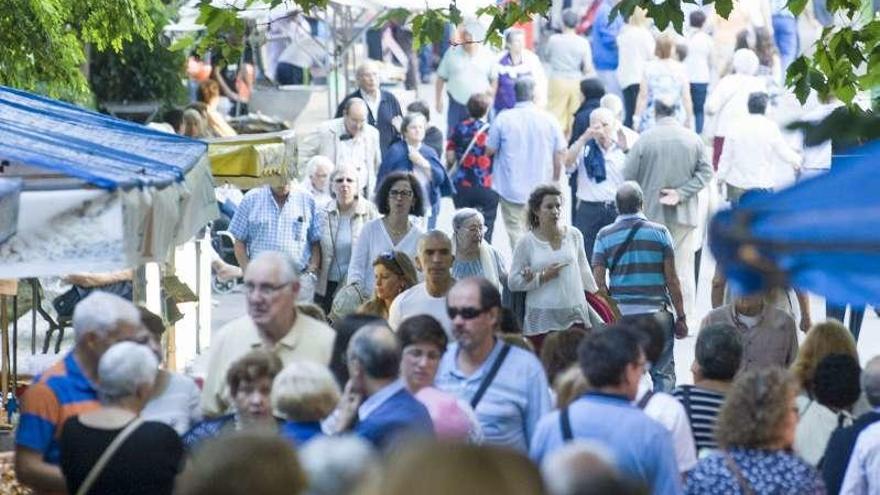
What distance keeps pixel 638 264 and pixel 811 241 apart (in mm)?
8463

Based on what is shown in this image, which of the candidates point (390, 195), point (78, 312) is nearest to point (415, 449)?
point (78, 312)

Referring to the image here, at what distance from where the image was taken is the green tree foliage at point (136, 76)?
80.4 feet

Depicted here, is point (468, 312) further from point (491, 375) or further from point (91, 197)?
point (91, 197)

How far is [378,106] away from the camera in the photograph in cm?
2105

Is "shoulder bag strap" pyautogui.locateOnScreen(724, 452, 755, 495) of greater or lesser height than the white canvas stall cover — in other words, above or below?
below

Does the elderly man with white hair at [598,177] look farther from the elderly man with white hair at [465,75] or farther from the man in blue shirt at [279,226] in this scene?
the elderly man with white hair at [465,75]

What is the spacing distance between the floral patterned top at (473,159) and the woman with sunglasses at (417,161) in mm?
208

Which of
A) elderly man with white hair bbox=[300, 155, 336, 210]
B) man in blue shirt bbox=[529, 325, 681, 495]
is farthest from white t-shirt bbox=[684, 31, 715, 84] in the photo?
man in blue shirt bbox=[529, 325, 681, 495]

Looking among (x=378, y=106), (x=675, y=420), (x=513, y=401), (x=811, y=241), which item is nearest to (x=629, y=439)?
(x=675, y=420)

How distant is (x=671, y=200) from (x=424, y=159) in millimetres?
2772

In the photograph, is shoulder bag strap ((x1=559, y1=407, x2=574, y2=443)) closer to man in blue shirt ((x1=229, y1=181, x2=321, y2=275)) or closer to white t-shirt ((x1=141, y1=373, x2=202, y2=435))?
white t-shirt ((x1=141, y1=373, x2=202, y2=435))

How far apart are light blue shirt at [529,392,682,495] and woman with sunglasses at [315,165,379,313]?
726 cm

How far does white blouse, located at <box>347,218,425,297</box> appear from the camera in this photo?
1373 cm

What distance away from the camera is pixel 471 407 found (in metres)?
9.04
